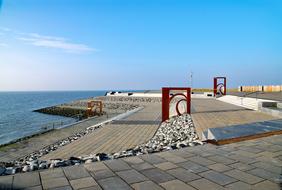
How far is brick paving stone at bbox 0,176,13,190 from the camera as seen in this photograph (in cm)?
326

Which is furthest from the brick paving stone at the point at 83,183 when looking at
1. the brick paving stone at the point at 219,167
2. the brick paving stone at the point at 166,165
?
the brick paving stone at the point at 219,167

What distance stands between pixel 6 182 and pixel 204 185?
2876mm

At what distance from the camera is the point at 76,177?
3645 mm

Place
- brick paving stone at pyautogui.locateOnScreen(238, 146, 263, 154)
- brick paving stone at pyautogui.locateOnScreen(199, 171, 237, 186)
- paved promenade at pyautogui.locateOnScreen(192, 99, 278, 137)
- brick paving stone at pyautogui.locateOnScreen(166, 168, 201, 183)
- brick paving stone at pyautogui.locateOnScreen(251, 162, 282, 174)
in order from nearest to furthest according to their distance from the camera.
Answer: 1. brick paving stone at pyautogui.locateOnScreen(199, 171, 237, 186)
2. brick paving stone at pyautogui.locateOnScreen(166, 168, 201, 183)
3. brick paving stone at pyautogui.locateOnScreen(251, 162, 282, 174)
4. brick paving stone at pyautogui.locateOnScreen(238, 146, 263, 154)
5. paved promenade at pyautogui.locateOnScreen(192, 99, 278, 137)

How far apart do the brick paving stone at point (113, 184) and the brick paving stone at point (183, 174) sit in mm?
857

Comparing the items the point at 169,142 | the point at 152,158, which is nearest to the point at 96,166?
the point at 152,158

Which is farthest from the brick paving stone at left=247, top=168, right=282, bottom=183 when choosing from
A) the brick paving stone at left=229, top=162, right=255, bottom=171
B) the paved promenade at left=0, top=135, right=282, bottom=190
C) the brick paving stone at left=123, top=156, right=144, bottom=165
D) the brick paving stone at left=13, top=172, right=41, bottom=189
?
the brick paving stone at left=13, top=172, right=41, bottom=189

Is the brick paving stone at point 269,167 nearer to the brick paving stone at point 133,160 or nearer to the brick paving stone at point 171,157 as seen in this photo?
the brick paving stone at point 171,157

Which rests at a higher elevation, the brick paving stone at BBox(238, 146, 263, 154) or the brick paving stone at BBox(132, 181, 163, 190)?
the brick paving stone at BBox(238, 146, 263, 154)

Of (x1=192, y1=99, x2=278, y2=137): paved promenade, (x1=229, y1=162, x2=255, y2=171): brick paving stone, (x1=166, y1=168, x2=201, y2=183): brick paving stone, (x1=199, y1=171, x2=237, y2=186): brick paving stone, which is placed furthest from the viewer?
(x1=192, y1=99, x2=278, y2=137): paved promenade

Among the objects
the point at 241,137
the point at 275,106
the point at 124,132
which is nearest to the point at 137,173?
the point at 241,137

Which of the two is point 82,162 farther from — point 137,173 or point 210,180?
point 210,180

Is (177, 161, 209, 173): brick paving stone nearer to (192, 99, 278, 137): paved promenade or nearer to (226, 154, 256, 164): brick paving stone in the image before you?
(226, 154, 256, 164): brick paving stone

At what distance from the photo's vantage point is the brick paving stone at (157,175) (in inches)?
141
